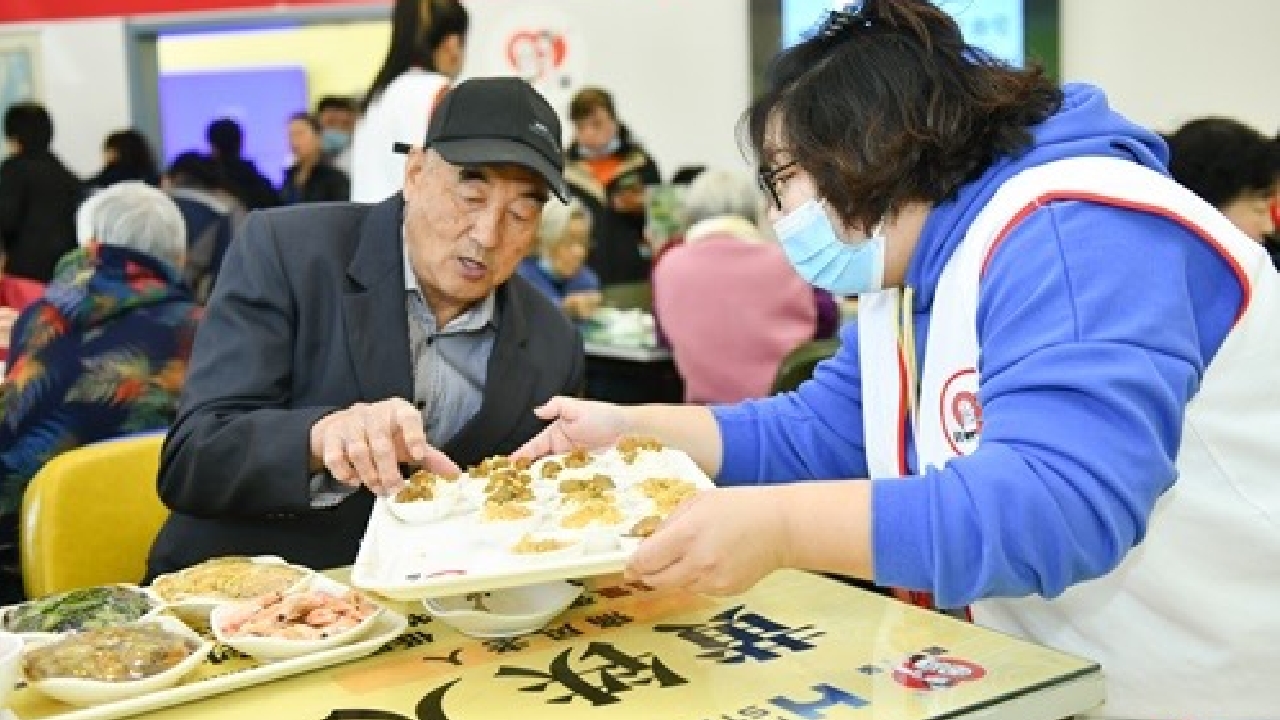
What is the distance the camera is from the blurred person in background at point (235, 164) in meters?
6.58

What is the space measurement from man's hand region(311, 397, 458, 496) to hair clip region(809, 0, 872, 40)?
0.66m

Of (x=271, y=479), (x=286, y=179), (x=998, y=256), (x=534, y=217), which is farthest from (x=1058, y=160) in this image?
(x=286, y=179)

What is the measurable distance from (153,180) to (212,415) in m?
5.70

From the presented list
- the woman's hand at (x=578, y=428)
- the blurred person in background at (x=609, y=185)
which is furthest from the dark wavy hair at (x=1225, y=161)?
the blurred person in background at (x=609, y=185)

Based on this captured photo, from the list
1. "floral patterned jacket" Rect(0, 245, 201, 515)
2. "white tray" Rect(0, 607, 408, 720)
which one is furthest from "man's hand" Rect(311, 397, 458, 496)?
"floral patterned jacket" Rect(0, 245, 201, 515)

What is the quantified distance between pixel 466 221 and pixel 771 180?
0.63 m

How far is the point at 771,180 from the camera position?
1523 millimetres

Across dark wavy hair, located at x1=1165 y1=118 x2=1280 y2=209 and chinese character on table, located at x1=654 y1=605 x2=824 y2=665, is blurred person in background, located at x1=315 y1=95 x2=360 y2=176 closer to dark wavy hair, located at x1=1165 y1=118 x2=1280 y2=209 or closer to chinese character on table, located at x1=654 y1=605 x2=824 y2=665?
dark wavy hair, located at x1=1165 y1=118 x2=1280 y2=209

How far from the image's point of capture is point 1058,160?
138 cm

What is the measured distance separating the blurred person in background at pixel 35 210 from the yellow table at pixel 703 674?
573cm

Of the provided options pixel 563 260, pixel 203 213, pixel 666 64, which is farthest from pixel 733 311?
pixel 666 64

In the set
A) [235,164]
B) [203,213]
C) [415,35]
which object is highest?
[415,35]

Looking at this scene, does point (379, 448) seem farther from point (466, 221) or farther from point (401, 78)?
point (401, 78)

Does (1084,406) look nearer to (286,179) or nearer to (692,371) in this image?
(692,371)
